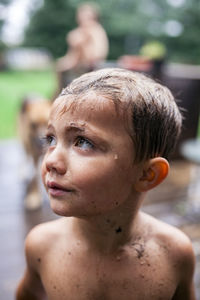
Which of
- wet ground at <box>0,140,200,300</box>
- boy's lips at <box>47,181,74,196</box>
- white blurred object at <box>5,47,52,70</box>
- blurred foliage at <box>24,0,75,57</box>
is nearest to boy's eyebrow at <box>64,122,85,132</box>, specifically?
boy's lips at <box>47,181,74,196</box>

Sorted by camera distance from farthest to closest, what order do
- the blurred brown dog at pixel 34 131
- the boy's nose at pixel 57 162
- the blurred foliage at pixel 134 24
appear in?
the blurred foliage at pixel 134 24 → the blurred brown dog at pixel 34 131 → the boy's nose at pixel 57 162

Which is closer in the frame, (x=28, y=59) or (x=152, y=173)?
(x=152, y=173)

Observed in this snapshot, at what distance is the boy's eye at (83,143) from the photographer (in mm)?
735

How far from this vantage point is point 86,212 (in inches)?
29.5

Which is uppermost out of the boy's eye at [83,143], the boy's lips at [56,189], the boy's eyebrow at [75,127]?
the boy's eyebrow at [75,127]

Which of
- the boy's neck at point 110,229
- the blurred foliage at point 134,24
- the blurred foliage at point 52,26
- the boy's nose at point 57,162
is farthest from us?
the blurred foliage at point 52,26

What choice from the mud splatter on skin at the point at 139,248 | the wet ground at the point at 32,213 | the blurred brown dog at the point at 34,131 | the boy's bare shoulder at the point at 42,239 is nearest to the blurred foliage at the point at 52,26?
the wet ground at the point at 32,213

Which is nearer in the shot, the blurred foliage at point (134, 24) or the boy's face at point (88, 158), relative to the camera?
the boy's face at point (88, 158)

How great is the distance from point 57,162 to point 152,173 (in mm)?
236

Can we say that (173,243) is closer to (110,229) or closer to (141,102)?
(110,229)

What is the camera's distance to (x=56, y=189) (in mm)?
745

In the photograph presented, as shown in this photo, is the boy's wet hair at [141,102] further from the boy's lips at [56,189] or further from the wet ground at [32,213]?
the wet ground at [32,213]

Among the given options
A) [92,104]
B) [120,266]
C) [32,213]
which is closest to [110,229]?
[120,266]

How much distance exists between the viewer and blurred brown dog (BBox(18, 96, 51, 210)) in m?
2.84
